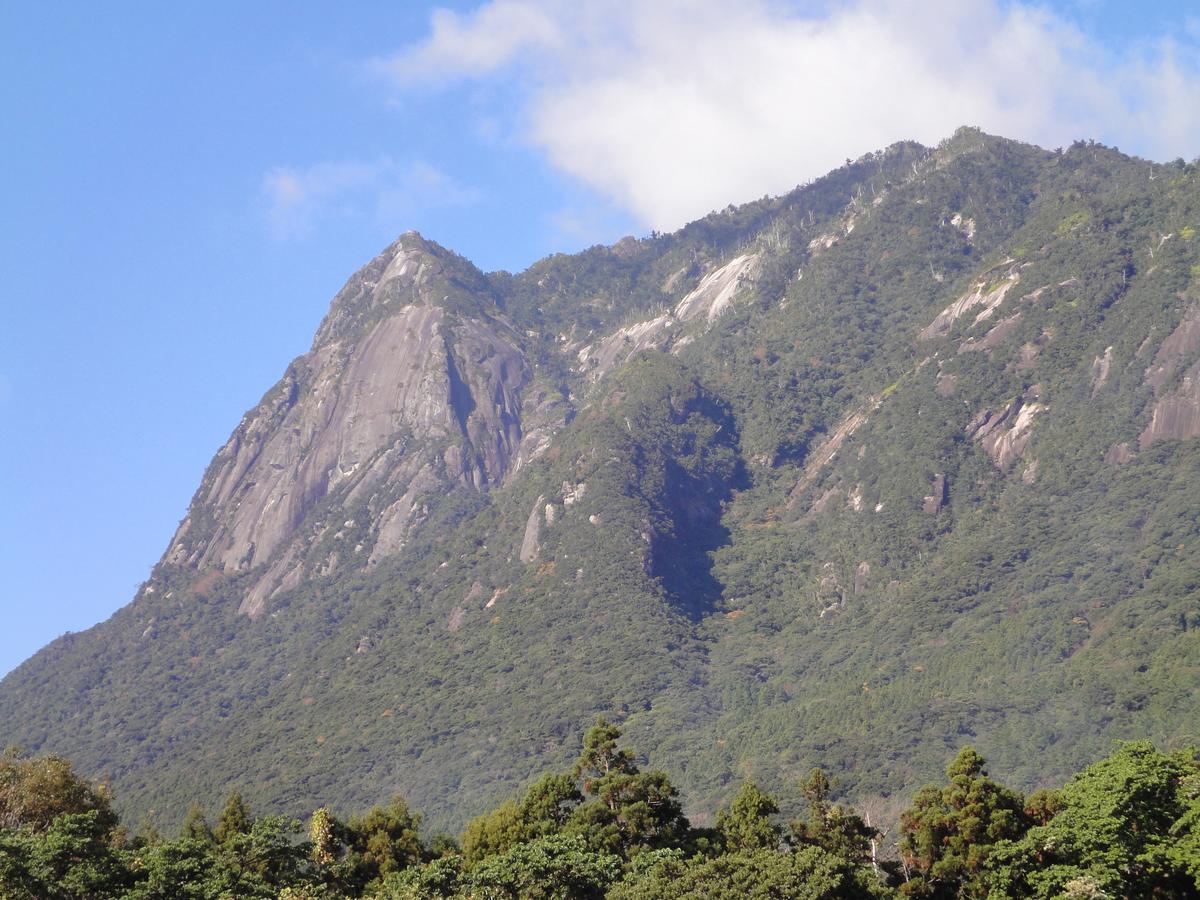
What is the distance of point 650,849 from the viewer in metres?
70.0

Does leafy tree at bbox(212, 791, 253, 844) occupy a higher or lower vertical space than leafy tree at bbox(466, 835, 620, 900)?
higher

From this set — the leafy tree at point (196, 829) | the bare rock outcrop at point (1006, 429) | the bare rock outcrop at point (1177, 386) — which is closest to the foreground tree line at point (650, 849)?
the leafy tree at point (196, 829)

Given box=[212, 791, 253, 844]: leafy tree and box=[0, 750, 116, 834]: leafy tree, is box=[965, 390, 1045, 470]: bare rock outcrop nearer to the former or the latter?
box=[212, 791, 253, 844]: leafy tree

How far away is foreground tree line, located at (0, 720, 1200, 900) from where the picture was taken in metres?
60.4

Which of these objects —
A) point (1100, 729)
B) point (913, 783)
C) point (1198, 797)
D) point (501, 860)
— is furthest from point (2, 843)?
point (1100, 729)

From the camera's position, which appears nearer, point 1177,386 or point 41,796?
point 41,796

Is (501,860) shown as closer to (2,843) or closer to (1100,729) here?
(2,843)

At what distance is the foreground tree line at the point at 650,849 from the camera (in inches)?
2379

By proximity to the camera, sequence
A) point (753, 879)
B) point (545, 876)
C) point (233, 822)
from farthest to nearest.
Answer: point (233, 822), point (545, 876), point (753, 879)

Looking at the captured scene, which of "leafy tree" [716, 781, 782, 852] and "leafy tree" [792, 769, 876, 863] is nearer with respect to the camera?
"leafy tree" [716, 781, 782, 852]

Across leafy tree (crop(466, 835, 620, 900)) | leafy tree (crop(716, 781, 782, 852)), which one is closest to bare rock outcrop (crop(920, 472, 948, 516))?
leafy tree (crop(716, 781, 782, 852))

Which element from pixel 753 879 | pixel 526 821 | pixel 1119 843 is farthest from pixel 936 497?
pixel 753 879

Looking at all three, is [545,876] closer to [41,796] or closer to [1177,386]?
[41,796]

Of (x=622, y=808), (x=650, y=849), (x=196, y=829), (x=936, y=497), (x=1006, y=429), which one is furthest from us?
(x=1006, y=429)
